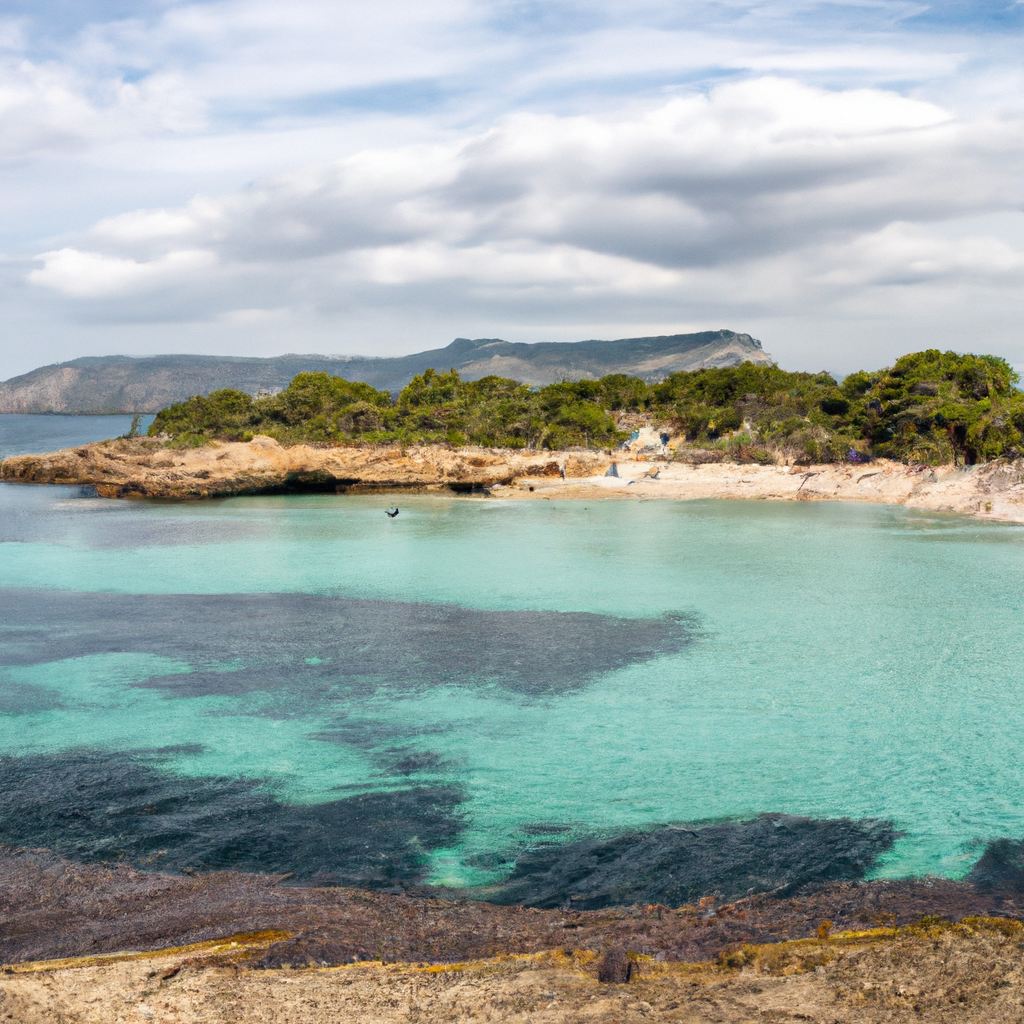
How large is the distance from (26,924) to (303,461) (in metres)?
34.8

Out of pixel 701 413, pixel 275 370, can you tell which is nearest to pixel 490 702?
pixel 701 413

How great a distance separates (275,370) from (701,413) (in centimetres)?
15269

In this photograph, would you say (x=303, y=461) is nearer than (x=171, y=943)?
No

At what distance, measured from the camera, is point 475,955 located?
4660 millimetres

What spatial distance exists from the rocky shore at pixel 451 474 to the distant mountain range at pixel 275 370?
11463 cm

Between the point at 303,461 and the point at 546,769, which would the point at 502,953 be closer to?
the point at 546,769

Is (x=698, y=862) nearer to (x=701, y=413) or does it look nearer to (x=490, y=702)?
(x=490, y=702)

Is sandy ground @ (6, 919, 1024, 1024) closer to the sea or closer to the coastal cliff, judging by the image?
the sea

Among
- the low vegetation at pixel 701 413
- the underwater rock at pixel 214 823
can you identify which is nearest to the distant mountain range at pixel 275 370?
the low vegetation at pixel 701 413

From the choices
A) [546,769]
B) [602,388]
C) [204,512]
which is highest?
[602,388]

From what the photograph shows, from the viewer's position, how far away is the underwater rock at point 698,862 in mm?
5746

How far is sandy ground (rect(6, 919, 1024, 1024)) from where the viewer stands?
147 inches

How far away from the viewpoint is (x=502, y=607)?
1572 centimetres

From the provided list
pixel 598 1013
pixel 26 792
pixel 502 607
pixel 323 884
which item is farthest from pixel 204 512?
pixel 598 1013
